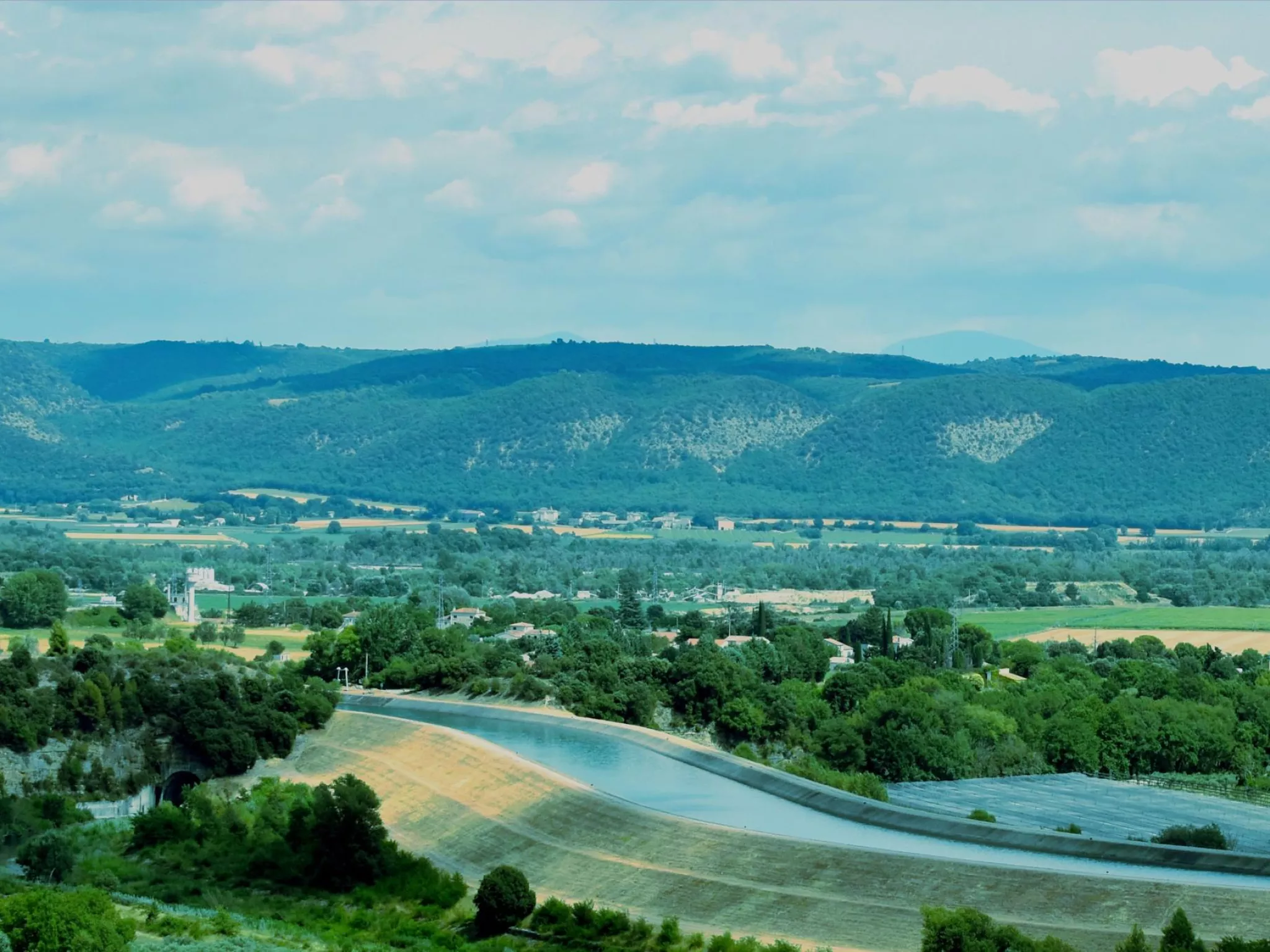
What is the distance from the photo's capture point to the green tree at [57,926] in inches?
1328

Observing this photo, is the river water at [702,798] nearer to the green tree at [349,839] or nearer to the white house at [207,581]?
the green tree at [349,839]

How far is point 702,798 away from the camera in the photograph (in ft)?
154

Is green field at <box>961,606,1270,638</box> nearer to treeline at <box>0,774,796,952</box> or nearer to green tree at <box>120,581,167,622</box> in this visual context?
green tree at <box>120,581,167,622</box>

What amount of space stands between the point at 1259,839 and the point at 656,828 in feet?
43.0

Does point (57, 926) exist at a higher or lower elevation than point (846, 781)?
lower

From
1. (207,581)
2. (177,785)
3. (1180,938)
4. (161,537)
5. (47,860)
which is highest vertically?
(1180,938)

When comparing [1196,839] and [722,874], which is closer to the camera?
[722,874]

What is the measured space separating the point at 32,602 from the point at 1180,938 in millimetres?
65206

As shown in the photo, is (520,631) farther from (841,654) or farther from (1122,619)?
(1122,619)

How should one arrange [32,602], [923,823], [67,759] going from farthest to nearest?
[32,602]
[67,759]
[923,823]

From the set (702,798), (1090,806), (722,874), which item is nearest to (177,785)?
(702,798)

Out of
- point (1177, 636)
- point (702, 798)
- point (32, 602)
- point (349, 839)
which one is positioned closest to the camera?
point (349, 839)

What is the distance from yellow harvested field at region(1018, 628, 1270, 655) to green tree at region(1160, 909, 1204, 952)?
61.3 m

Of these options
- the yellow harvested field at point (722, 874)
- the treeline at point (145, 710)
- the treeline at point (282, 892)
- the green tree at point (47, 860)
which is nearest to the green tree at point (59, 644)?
the treeline at point (145, 710)
